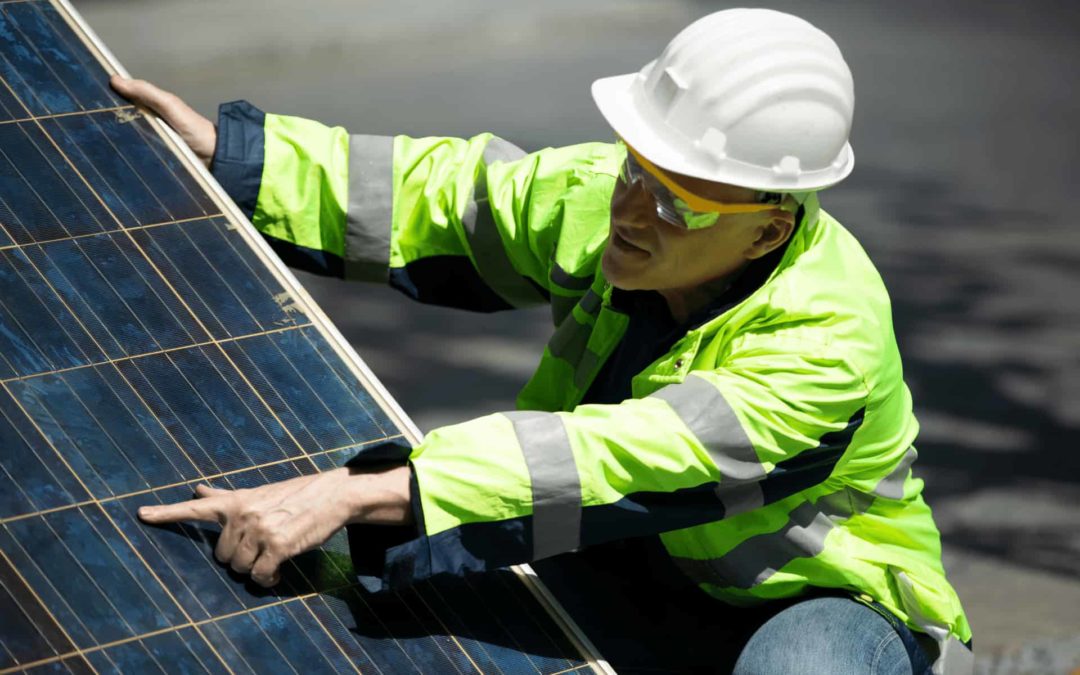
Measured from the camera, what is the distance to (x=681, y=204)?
2.96 m

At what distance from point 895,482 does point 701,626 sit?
20.3 inches

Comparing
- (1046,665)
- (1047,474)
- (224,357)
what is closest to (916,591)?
(224,357)

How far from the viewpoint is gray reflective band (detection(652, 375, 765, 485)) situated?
2.78 meters

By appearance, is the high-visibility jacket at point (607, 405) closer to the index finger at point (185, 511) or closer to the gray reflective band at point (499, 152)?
the gray reflective band at point (499, 152)

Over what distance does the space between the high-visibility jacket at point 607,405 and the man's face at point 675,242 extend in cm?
9

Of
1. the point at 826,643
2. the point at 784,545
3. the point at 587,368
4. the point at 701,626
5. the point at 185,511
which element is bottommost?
the point at 701,626

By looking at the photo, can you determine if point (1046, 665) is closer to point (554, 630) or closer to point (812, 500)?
point (812, 500)

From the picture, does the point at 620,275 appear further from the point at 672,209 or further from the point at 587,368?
the point at 587,368

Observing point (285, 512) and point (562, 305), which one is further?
point (562, 305)

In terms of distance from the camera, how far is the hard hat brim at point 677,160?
2.91 metres

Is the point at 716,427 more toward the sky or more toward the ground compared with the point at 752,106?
more toward the ground

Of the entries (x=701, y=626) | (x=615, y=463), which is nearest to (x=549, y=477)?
(x=615, y=463)

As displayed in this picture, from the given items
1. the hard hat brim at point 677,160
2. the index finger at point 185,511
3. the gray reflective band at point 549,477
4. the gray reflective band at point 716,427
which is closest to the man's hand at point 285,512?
the index finger at point 185,511

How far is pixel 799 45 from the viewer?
2.91 meters
